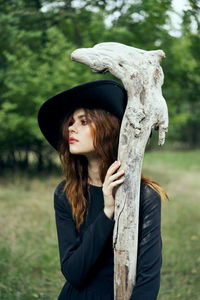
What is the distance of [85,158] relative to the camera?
2160 mm

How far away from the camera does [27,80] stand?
8672 millimetres

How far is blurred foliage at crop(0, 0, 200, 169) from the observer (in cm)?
660

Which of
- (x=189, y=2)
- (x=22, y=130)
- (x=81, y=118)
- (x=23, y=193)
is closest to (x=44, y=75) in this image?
(x=22, y=130)

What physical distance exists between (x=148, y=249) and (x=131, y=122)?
→ 2.23ft

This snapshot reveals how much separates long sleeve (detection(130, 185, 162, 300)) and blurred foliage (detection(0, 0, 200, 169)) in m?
5.12

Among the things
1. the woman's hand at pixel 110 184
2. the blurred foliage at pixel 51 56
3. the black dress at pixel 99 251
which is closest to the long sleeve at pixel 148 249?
the black dress at pixel 99 251

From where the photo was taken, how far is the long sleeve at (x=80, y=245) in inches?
68.9

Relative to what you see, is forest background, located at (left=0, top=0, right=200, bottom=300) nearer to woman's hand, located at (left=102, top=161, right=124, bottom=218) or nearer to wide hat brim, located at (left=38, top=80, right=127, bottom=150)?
wide hat brim, located at (left=38, top=80, right=127, bottom=150)

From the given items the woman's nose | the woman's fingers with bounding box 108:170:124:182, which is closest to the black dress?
the woman's fingers with bounding box 108:170:124:182

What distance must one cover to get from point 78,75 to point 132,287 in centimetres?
791

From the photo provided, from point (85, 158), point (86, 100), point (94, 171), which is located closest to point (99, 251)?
point (94, 171)

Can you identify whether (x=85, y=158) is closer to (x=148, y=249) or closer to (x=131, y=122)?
(x=131, y=122)

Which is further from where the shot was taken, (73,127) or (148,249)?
(73,127)

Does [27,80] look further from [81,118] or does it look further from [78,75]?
[81,118]
